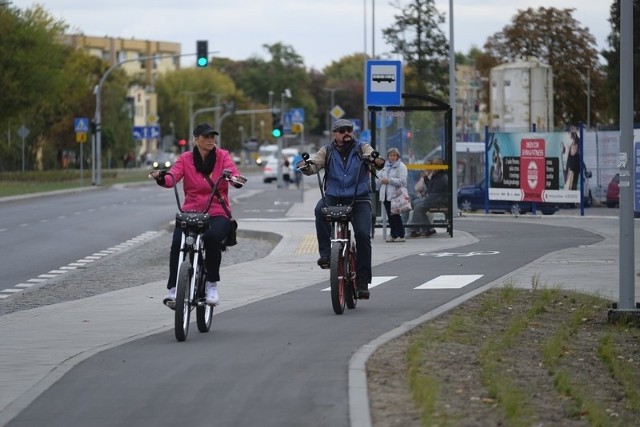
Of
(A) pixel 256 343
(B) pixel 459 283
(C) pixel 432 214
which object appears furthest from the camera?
(C) pixel 432 214

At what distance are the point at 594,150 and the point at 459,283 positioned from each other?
22.0 metres

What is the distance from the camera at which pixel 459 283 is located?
57.4 ft

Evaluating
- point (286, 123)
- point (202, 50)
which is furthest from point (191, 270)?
point (286, 123)

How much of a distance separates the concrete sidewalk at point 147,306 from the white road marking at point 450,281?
1.42 ft

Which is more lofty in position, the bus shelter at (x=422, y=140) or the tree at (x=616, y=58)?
the tree at (x=616, y=58)

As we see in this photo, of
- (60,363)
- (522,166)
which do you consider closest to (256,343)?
(60,363)

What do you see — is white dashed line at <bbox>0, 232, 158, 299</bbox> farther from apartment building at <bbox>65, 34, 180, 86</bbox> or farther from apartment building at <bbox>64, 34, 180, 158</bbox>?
apartment building at <bbox>65, 34, 180, 86</bbox>

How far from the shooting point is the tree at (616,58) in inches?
2301

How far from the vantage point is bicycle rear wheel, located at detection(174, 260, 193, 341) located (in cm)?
1178

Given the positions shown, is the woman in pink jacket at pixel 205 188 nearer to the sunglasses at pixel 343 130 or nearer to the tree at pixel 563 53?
the sunglasses at pixel 343 130

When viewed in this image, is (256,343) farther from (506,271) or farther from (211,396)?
(506,271)

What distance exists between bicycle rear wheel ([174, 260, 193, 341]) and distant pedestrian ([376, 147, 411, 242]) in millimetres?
14189

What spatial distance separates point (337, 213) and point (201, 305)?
1.81m

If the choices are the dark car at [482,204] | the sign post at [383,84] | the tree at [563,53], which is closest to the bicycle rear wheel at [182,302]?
the sign post at [383,84]
